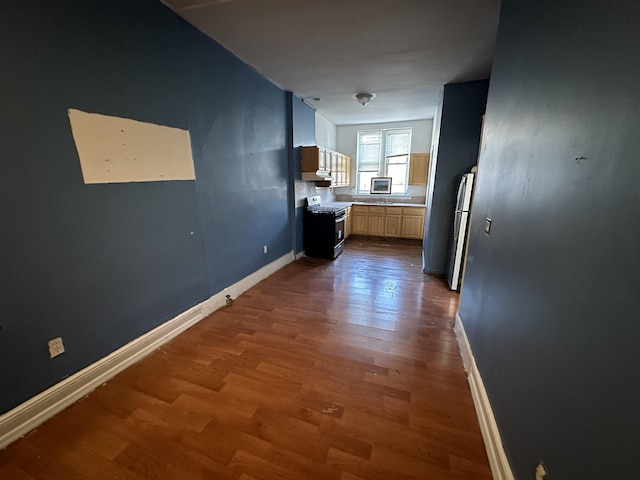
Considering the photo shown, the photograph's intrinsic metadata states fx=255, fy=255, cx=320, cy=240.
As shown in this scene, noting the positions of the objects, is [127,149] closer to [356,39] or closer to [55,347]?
[55,347]

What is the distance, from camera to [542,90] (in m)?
1.17

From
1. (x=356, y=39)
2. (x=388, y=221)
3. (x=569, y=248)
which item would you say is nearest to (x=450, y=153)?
(x=356, y=39)

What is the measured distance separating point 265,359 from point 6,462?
55.6 inches

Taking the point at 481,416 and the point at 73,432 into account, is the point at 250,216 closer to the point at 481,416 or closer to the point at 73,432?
the point at 73,432

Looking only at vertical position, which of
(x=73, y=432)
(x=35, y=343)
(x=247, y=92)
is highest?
(x=247, y=92)

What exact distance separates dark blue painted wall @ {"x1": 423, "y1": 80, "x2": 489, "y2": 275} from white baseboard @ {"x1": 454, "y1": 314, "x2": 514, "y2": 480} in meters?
2.13

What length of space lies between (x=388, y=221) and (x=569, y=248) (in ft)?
17.3

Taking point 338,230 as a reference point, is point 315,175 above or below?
above

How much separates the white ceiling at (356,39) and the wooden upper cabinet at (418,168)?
83.3 inches

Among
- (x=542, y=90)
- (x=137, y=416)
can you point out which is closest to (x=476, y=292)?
(x=542, y=90)

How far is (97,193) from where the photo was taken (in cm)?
172

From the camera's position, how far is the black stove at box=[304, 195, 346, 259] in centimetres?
463

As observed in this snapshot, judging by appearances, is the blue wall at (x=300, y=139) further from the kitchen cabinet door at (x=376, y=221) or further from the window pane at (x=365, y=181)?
the window pane at (x=365, y=181)

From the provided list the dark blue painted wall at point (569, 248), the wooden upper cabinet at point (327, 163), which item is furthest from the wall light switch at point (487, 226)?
the wooden upper cabinet at point (327, 163)
